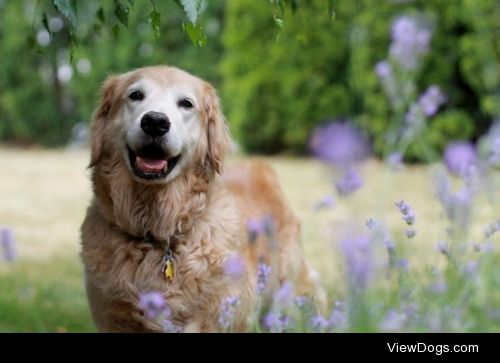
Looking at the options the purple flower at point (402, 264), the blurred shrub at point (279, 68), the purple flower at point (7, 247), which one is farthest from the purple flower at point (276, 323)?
the blurred shrub at point (279, 68)

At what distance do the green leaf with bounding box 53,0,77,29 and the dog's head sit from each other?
0.78 meters

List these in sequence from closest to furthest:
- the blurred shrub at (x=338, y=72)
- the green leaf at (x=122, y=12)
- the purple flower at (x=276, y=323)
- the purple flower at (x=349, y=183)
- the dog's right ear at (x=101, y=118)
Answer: the purple flower at (x=349, y=183)
the purple flower at (x=276, y=323)
the green leaf at (x=122, y=12)
the dog's right ear at (x=101, y=118)
the blurred shrub at (x=338, y=72)

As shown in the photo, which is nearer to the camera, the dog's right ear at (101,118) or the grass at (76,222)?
the grass at (76,222)

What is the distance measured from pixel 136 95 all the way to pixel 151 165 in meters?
0.29

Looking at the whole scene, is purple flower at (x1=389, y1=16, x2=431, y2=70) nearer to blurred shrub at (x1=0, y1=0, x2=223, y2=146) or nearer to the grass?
the grass

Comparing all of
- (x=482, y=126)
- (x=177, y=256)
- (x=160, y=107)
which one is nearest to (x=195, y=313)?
(x=177, y=256)

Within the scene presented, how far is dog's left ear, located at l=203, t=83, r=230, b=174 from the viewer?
372 centimetres

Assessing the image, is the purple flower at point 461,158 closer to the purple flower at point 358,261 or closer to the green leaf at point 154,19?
the purple flower at point 358,261

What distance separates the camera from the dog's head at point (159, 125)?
11.1 feet

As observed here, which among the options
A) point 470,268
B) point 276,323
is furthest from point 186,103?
point 470,268

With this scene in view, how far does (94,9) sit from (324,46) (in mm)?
8841

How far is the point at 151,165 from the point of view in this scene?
349cm

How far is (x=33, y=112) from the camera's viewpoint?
1881cm

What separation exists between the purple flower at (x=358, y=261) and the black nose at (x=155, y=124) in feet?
4.62
